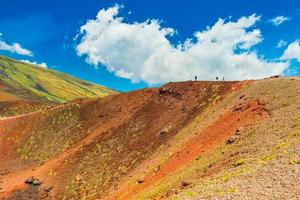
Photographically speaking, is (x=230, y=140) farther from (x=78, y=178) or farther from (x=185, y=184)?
(x=78, y=178)

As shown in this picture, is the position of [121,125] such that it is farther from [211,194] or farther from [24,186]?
[211,194]

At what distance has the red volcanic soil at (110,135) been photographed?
54.2 meters

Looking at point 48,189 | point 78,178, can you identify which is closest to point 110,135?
point 78,178

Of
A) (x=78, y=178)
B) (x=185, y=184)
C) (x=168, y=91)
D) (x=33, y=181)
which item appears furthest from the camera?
(x=168, y=91)

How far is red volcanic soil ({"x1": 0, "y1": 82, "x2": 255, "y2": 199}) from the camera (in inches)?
2136

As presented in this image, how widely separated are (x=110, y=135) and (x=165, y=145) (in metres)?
16.3

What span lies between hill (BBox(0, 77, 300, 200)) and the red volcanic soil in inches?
9.2

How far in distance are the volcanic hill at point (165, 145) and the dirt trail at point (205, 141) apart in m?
0.22

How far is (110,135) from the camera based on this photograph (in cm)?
7569

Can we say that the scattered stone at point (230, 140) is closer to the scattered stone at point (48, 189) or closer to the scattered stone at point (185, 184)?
the scattered stone at point (185, 184)

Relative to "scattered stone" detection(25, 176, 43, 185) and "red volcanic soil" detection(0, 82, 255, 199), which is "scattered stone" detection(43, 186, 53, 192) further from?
"scattered stone" detection(25, 176, 43, 185)

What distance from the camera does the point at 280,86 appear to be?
190 feet

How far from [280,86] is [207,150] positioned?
58.1 ft

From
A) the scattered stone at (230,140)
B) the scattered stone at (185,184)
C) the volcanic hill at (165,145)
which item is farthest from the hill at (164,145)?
the scattered stone at (230,140)
